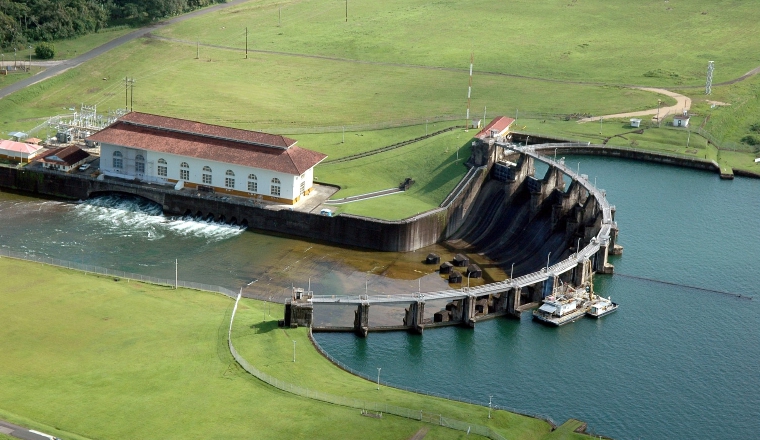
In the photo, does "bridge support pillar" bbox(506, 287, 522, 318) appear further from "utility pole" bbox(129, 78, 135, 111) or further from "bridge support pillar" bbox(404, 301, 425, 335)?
"utility pole" bbox(129, 78, 135, 111)

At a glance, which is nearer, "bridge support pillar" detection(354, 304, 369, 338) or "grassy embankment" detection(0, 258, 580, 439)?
"grassy embankment" detection(0, 258, 580, 439)

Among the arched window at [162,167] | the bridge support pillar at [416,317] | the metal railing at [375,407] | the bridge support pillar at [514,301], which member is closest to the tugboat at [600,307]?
the bridge support pillar at [514,301]

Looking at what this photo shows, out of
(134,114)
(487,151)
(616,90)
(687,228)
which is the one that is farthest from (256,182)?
(616,90)

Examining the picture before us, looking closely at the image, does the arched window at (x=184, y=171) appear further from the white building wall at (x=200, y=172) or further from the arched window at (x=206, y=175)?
the arched window at (x=206, y=175)

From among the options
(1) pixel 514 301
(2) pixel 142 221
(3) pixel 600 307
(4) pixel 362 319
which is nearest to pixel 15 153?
(2) pixel 142 221

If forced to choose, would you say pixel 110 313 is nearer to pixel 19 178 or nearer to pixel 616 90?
pixel 19 178

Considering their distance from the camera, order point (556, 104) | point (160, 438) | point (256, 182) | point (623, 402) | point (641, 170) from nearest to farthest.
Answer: point (160, 438)
point (623, 402)
point (256, 182)
point (641, 170)
point (556, 104)

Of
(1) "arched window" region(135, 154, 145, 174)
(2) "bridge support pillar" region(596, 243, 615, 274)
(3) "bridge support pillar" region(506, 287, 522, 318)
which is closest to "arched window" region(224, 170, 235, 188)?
(1) "arched window" region(135, 154, 145, 174)
